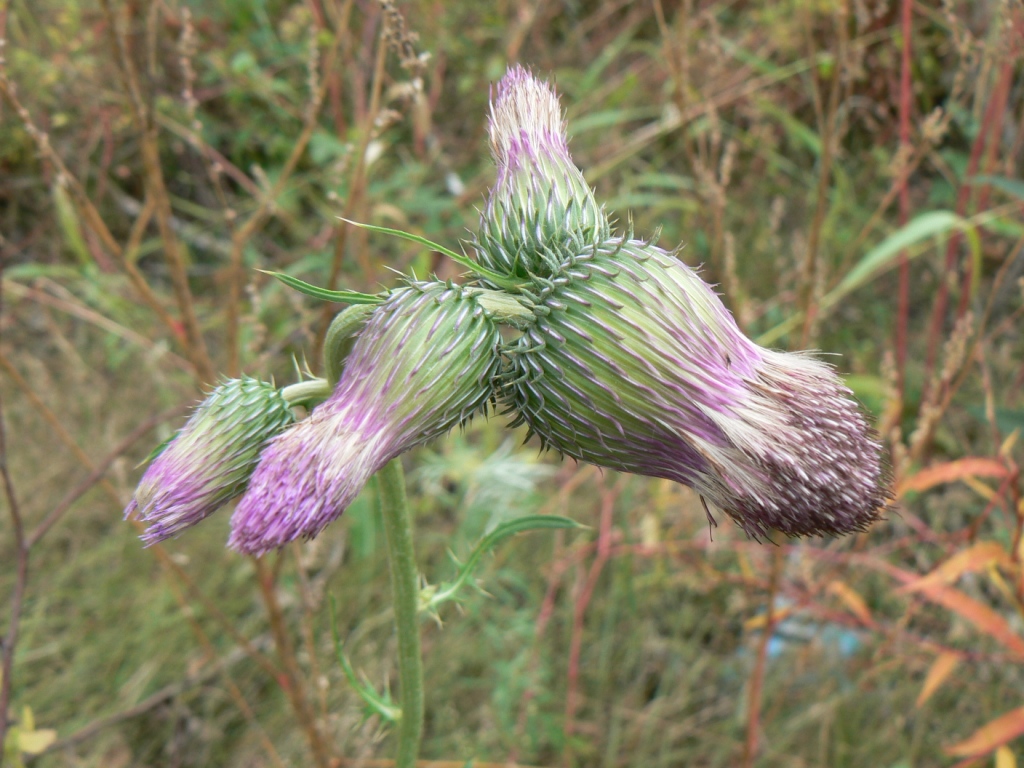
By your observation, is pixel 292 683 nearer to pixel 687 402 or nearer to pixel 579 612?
pixel 579 612

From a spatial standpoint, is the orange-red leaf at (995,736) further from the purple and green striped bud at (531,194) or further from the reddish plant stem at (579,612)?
the purple and green striped bud at (531,194)

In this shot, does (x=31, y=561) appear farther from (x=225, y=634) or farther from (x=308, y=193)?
(x=308, y=193)

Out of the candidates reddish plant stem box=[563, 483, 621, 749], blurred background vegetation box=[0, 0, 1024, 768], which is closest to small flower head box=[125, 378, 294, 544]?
blurred background vegetation box=[0, 0, 1024, 768]

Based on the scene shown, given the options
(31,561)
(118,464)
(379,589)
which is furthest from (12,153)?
(379,589)

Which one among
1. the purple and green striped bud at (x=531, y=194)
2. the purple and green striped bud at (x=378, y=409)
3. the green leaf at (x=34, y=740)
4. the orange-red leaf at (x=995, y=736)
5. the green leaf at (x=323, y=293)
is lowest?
the green leaf at (x=34, y=740)

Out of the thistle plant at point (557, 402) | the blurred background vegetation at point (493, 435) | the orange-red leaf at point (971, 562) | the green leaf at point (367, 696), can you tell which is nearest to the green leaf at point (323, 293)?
the thistle plant at point (557, 402)

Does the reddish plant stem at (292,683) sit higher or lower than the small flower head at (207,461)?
lower

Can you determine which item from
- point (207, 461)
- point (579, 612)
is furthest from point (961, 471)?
point (207, 461)
